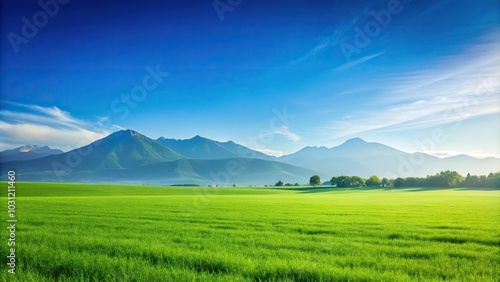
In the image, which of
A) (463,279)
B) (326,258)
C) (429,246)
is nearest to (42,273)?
(326,258)

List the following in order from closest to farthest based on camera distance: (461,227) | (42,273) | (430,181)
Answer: (42,273) < (461,227) < (430,181)

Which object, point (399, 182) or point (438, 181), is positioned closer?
point (438, 181)

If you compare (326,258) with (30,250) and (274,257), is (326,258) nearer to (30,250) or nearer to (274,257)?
(274,257)

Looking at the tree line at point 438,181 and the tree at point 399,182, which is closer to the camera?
the tree line at point 438,181

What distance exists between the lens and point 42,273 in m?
6.99

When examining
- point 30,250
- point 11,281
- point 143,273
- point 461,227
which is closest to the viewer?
point 11,281

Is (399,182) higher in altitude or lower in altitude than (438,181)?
lower

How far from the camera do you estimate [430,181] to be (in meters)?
119

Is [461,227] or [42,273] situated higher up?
[42,273]

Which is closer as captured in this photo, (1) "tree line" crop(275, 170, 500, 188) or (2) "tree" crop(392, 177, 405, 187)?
(1) "tree line" crop(275, 170, 500, 188)

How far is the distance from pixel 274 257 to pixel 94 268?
447 centimetres

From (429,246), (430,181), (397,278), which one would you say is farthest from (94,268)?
(430,181)

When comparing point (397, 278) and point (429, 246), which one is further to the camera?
point (429, 246)

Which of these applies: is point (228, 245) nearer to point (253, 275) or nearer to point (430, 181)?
point (253, 275)
